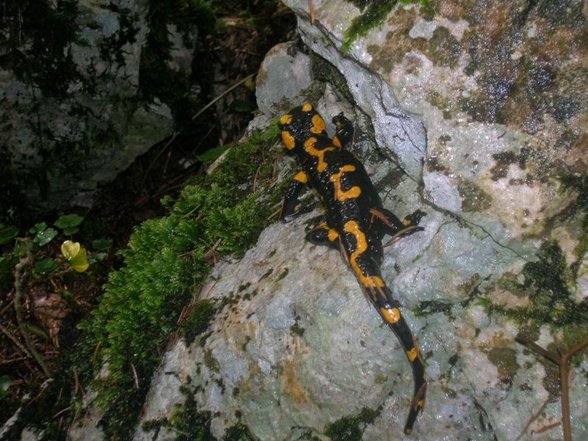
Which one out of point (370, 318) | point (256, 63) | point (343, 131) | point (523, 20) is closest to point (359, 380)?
point (370, 318)

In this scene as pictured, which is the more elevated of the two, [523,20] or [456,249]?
[523,20]

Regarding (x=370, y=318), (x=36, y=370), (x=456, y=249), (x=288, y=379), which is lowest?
(x=36, y=370)

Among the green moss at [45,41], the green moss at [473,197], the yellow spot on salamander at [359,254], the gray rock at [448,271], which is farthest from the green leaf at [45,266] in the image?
the green moss at [473,197]

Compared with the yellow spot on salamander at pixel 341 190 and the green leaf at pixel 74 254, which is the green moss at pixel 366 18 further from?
the green leaf at pixel 74 254

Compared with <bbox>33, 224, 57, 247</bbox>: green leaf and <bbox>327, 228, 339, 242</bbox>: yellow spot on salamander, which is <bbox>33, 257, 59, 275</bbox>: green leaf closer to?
<bbox>33, 224, 57, 247</bbox>: green leaf

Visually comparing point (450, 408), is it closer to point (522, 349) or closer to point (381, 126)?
point (522, 349)

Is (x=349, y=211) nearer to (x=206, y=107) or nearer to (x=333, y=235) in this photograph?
(x=333, y=235)

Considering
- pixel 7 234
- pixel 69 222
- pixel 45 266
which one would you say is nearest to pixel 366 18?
pixel 69 222

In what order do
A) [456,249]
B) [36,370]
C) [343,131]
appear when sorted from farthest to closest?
[36,370], [343,131], [456,249]
